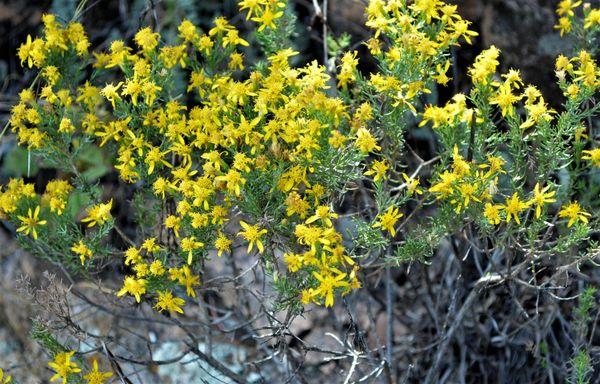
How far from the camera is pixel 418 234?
2979mm

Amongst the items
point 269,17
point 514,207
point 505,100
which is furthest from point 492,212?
point 269,17

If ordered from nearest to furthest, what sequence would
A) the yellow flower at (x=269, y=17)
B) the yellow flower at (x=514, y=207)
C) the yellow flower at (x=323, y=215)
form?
the yellow flower at (x=323, y=215)
the yellow flower at (x=514, y=207)
the yellow flower at (x=269, y=17)

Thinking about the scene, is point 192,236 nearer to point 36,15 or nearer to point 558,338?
point 558,338

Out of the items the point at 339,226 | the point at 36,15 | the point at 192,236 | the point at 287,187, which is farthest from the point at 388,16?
the point at 36,15

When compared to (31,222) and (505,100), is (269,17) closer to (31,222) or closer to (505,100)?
(505,100)

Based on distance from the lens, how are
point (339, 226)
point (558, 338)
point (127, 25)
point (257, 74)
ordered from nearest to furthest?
point (257, 74), point (558, 338), point (339, 226), point (127, 25)

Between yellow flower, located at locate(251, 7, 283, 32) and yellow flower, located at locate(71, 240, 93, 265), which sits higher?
yellow flower, located at locate(251, 7, 283, 32)

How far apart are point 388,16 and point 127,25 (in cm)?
227

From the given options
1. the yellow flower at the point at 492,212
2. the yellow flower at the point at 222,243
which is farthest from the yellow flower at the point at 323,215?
the yellow flower at the point at 492,212

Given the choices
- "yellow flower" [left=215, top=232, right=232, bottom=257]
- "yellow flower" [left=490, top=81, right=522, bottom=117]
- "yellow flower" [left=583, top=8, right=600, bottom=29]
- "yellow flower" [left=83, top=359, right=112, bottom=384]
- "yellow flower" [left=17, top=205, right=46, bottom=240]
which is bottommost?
"yellow flower" [left=83, top=359, right=112, bottom=384]

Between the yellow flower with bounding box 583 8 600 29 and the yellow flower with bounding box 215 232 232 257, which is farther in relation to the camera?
the yellow flower with bounding box 583 8 600 29

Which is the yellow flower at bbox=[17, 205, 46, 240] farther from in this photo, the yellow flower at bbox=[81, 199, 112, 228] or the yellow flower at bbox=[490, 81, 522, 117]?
the yellow flower at bbox=[490, 81, 522, 117]

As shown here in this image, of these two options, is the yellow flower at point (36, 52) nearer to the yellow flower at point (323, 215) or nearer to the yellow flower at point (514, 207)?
the yellow flower at point (323, 215)

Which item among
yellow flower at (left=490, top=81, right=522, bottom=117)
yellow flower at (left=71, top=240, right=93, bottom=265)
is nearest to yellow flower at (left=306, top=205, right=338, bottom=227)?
yellow flower at (left=490, top=81, right=522, bottom=117)
